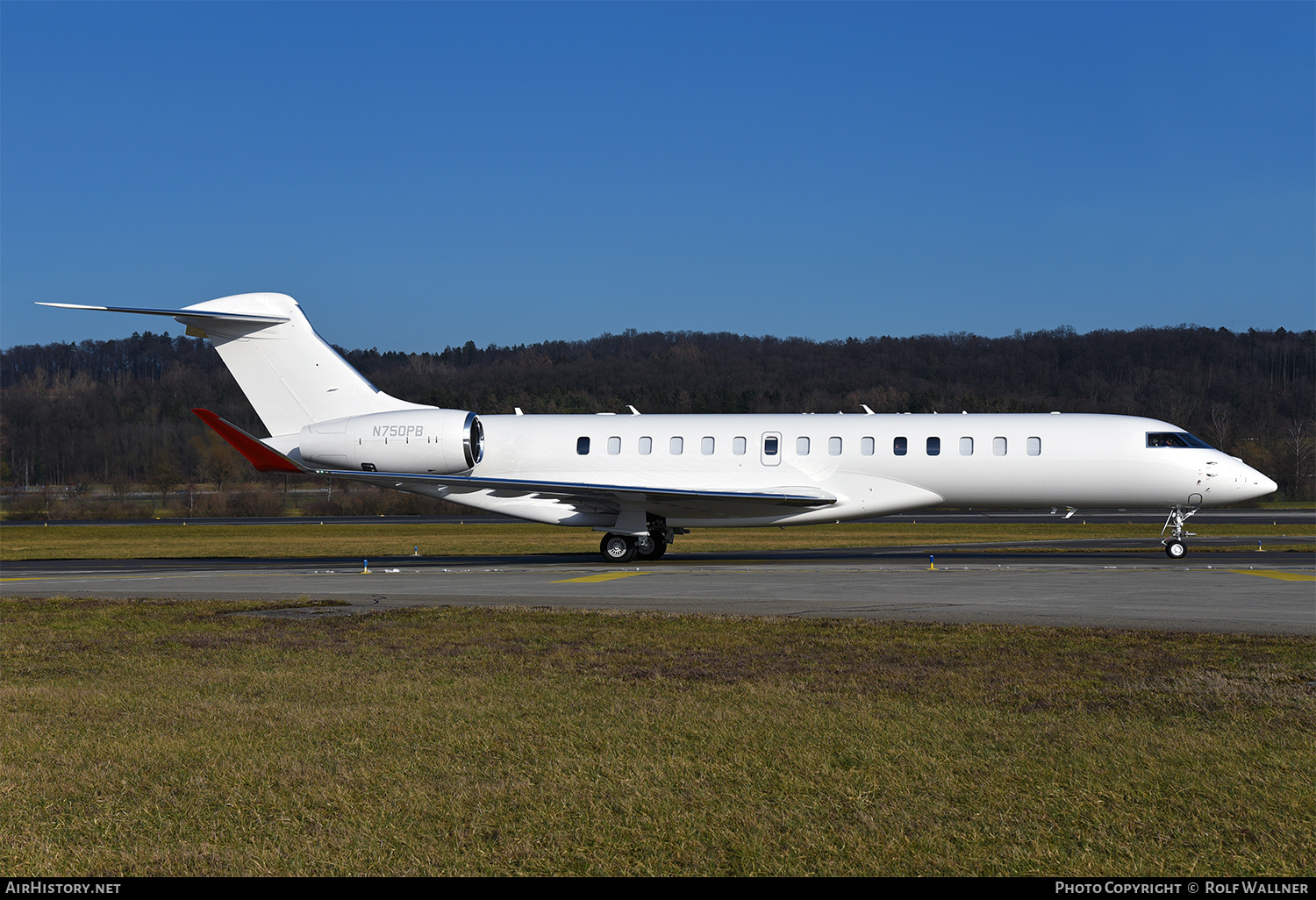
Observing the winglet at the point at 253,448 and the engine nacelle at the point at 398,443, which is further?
the engine nacelle at the point at 398,443

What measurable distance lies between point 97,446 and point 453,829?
96.3 meters

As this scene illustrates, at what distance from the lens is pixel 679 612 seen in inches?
595

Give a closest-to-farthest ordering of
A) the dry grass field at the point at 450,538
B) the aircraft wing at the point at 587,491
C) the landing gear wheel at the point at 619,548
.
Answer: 1. the aircraft wing at the point at 587,491
2. the landing gear wheel at the point at 619,548
3. the dry grass field at the point at 450,538

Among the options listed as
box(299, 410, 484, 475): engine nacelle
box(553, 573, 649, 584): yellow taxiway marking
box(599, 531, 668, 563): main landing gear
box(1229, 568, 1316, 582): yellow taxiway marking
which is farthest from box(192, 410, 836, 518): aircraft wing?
box(1229, 568, 1316, 582): yellow taxiway marking

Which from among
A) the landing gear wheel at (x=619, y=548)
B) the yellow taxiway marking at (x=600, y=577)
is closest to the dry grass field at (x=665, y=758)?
the yellow taxiway marking at (x=600, y=577)

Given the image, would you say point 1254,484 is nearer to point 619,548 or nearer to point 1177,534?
point 1177,534

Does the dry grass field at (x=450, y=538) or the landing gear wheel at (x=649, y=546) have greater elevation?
the landing gear wheel at (x=649, y=546)

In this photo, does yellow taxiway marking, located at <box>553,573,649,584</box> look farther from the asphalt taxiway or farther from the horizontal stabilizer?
the horizontal stabilizer

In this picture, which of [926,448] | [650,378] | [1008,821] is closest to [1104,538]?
[926,448]

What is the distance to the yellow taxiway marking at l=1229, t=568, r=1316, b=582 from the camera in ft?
62.3

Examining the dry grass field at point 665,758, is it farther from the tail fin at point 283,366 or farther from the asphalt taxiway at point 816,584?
the tail fin at point 283,366

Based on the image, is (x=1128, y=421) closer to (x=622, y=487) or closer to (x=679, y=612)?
(x=622, y=487)

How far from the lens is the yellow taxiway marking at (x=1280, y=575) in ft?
62.3

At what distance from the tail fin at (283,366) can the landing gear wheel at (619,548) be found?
19.5ft
